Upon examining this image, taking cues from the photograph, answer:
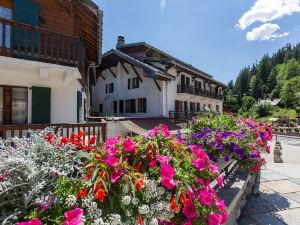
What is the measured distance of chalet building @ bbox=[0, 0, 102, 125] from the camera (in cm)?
749

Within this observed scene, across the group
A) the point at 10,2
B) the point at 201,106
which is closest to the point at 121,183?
the point at 10,2

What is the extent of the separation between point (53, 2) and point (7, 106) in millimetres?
4471

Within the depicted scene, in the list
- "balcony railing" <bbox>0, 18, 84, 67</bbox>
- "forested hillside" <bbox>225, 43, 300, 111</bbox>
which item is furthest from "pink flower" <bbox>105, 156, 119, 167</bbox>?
"forested hillside" <bbox>225, 43, 300, 111</bbox>

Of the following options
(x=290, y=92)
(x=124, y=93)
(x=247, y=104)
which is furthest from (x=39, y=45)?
(x=290, y=92)

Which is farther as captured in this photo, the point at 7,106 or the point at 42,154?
the point at 7,106

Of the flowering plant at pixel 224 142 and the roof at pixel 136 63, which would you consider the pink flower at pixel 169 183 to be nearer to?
the flowering plant at pixel 224 142

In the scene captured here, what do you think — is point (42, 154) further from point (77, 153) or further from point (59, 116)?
point (59, 116)

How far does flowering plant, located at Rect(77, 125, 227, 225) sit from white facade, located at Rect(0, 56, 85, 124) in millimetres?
6453

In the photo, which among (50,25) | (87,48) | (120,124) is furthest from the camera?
(120,124)

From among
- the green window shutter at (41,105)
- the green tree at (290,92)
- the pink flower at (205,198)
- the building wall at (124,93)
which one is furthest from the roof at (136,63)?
the green tree at (290,92)

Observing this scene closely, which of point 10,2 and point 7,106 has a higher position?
point 10,2

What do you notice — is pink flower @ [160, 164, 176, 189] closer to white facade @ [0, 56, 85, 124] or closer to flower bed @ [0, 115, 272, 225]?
flower bed @ [0, 115, 272, 225]

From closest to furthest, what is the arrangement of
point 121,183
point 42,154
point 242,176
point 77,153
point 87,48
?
point 121,183
point 42,154
point 77,153
point 242,176
point 87,48

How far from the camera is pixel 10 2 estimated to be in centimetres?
Result: 836
